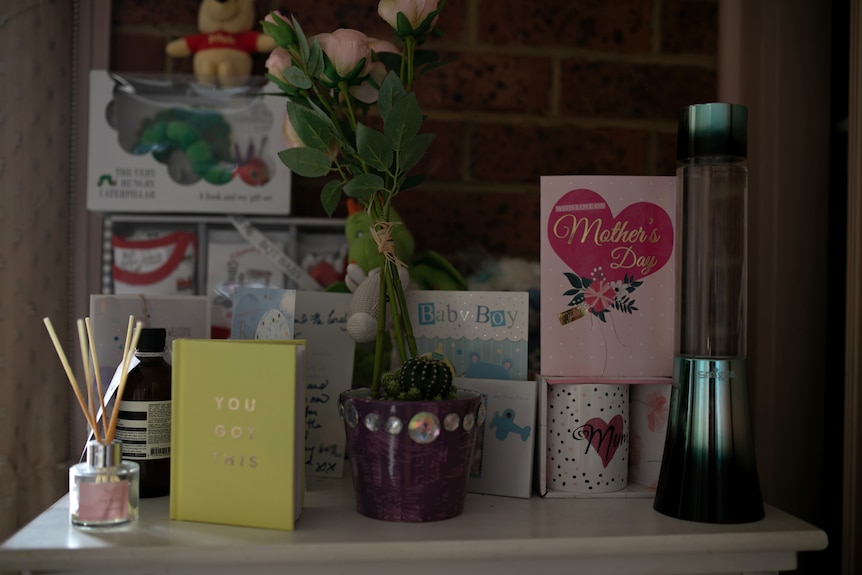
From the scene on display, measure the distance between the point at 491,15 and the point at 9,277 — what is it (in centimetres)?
74

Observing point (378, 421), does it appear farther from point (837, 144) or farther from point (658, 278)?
point (837, 144)

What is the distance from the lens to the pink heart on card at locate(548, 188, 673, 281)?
0.81 meters

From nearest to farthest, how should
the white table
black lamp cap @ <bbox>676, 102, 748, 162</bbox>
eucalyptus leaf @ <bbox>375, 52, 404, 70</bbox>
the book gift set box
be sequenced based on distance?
the white table < black lamp cap @ <bbox>676, 102, 748, 162</bbox> < eucalyptus leaf @ <bbox>375, 52, 404, 70</bbox> < the book gift set box

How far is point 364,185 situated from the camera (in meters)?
0.76

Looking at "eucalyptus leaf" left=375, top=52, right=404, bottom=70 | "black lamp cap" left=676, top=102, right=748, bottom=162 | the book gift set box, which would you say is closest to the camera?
"black lamp cap" left=676, top=102, right=748, bottom=162

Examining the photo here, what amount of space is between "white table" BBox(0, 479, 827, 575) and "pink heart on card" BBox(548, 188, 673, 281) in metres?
0.26

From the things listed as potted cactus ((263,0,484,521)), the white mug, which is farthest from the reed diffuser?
the white mug

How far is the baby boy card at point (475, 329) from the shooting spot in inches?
32.7

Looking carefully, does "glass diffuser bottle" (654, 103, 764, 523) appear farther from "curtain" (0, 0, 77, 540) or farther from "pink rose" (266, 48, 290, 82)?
"curtain" (0, 0, 77, 540)

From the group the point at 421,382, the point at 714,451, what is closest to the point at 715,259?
the point at 714,451

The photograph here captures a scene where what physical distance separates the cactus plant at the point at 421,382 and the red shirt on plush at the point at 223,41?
0.57 m

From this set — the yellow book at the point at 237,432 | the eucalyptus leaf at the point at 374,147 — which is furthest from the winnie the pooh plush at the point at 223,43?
the yellow book at the point at 237,432

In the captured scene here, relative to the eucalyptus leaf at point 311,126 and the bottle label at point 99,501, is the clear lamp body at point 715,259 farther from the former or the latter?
the bottle label at point 99,501

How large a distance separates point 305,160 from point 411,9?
0.63 feet
